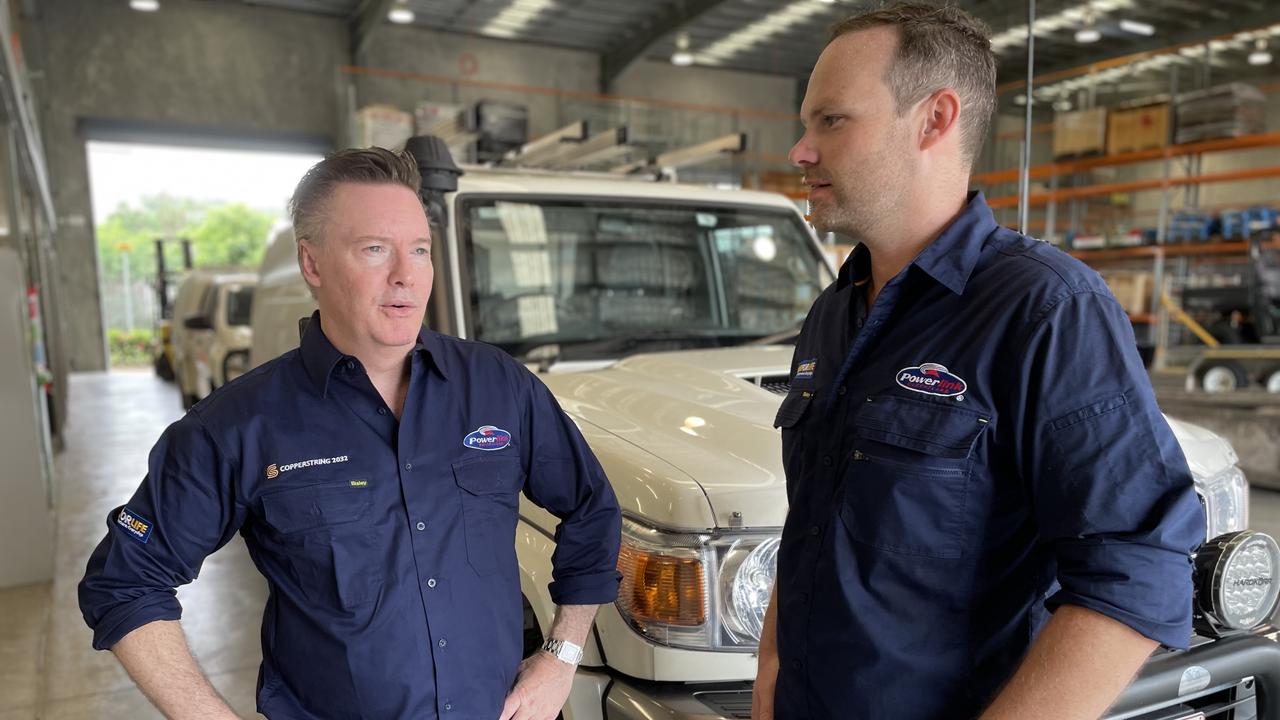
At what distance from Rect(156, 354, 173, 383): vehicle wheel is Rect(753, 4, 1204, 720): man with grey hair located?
20.9 metres

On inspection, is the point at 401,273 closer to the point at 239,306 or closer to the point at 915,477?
the point at 915,477

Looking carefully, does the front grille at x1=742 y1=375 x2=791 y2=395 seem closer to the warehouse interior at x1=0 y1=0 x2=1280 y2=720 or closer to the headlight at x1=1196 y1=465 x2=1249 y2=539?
the warehouse interior at x1=0 y1=0 x2=1280 y2=720

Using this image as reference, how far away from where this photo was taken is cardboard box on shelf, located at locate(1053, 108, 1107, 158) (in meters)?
13.1

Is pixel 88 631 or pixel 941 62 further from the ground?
pixel 941 62

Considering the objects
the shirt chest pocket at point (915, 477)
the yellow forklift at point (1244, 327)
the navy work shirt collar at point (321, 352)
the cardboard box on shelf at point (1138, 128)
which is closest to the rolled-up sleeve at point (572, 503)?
the navy work shirt collar at point (321, 352)

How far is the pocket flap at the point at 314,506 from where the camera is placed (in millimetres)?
1497

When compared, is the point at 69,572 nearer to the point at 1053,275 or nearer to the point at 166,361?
the point at 1053,275

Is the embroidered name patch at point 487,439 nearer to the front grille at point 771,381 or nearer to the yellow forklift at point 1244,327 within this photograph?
the front grille at point 771,381

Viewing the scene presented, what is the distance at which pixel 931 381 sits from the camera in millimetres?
1207

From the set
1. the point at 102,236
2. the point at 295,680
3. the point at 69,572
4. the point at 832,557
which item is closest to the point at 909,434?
the point at 832,557

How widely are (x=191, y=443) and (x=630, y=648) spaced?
0.94 metres

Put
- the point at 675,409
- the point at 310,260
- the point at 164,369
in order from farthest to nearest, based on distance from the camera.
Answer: the point at 164,369
the point at 675,409
the point at 310,260

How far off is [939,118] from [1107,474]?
53 centimetres

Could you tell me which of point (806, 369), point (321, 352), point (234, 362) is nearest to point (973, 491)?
point (806, 369)
